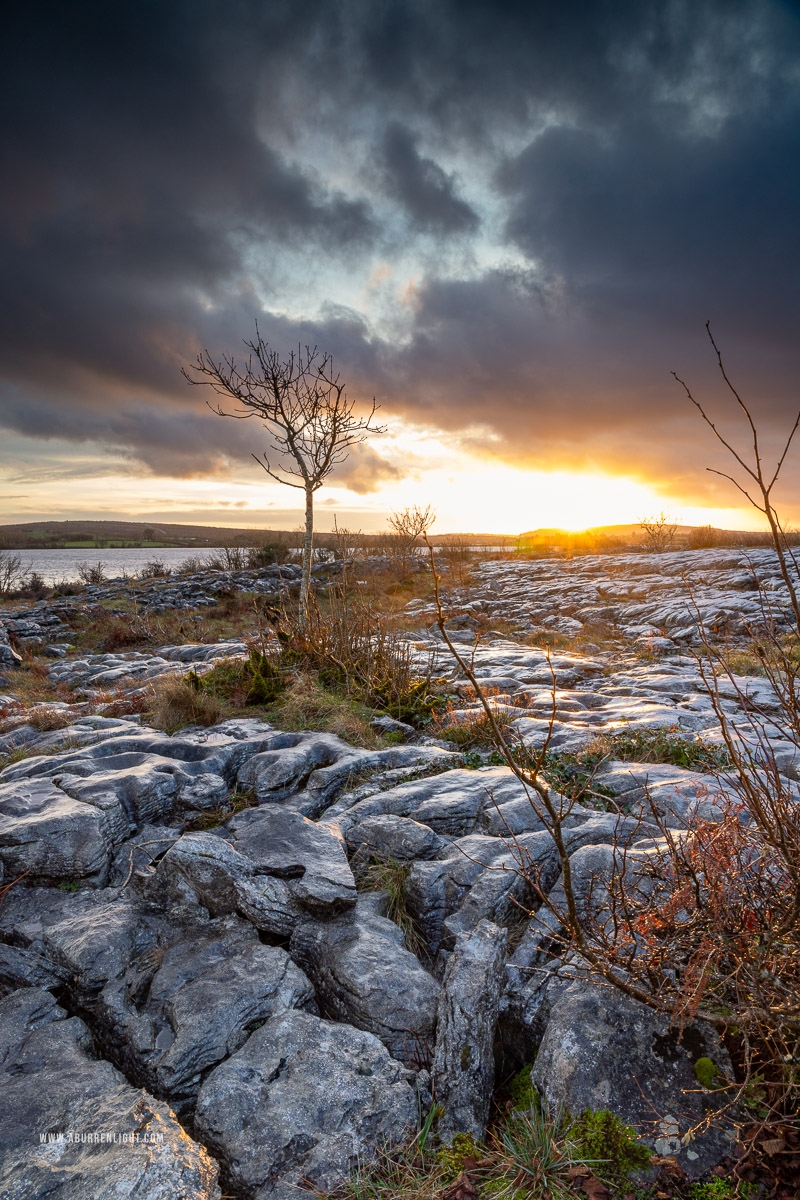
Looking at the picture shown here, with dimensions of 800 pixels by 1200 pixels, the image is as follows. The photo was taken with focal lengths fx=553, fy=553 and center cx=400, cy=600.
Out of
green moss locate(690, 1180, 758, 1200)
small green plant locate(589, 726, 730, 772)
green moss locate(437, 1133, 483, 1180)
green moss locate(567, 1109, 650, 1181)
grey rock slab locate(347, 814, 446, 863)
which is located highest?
small green plant locate(589, 726, 730, 772)

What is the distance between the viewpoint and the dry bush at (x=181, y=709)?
7602 millimetres

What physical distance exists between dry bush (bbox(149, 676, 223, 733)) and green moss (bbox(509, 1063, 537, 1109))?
18.7ft

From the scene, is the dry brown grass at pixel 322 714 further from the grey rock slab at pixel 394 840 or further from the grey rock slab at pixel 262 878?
the grey rock slab at pixel 262 878

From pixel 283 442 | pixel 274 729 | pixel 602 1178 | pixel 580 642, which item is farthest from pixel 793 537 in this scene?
pixel 602 1178

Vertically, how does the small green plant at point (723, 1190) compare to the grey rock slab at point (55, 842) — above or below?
below

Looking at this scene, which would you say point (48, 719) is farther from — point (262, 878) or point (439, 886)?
point (439, 886)

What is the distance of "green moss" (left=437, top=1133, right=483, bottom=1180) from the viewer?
2.47m

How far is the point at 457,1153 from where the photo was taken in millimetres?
2551

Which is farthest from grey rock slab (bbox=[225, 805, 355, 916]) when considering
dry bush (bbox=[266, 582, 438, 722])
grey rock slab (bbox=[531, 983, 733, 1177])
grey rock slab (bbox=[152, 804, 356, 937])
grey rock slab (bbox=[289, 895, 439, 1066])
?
dry bush (bbox=[266, 582, 438, 722])

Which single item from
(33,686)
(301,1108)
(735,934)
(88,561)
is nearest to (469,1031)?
(301,1108)

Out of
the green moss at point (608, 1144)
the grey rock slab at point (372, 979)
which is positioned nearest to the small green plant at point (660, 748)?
the grey rock slab at point (372, 979)

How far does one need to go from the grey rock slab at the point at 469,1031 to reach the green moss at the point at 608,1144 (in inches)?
20.1

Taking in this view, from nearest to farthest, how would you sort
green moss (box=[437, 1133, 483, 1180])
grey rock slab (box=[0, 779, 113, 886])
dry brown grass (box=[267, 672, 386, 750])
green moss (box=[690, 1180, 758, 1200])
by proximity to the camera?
green moss (box=[690, 1180, 758, 1200])
green moss (box=[437, 1133, 483, 1180])
grey rock slab (box=[0, 779, 113, 886])
dry brown grass (box=[267, 672, 386, 750])

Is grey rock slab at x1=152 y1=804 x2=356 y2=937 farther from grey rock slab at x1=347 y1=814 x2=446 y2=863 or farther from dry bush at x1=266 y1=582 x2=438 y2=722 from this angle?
dry bush at x1=266 y1=582 x2=438 y2=722
